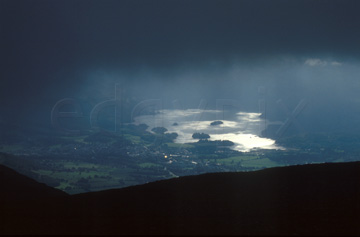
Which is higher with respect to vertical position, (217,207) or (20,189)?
(217,207)

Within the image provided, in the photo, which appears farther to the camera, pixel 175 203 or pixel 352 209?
pixel 175 203

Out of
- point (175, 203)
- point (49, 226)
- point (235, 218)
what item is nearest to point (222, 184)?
point (175, 203)

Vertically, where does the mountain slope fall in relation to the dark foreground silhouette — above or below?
below

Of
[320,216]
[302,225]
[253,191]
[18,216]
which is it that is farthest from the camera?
[253,191]

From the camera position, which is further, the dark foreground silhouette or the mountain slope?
the mountain slope

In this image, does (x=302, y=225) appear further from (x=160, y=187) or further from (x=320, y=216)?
(x=160, y=187)

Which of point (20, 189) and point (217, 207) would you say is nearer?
point (217, 207)

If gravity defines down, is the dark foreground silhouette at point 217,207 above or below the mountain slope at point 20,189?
above

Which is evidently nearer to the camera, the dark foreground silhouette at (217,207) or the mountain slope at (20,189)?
the dark foreground silhouette at (217,207)
